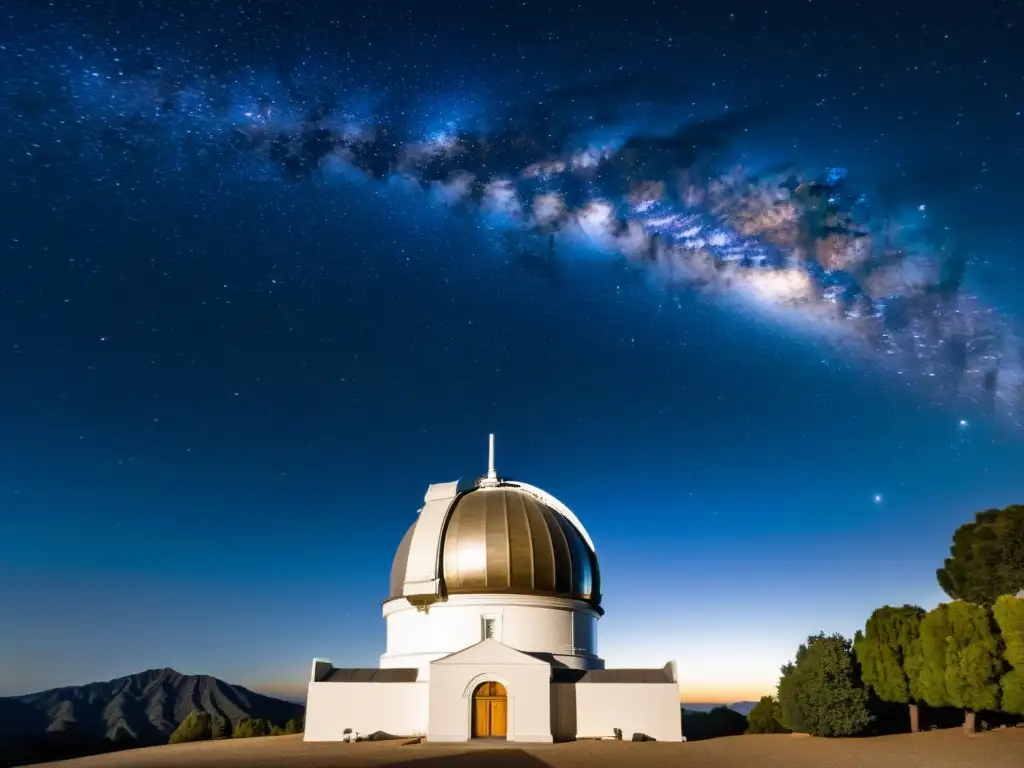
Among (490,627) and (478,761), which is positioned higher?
(490,627)

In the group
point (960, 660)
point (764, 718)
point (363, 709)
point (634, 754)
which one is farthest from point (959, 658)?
point (363, 709)

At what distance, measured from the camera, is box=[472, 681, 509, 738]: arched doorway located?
3631 centimetres

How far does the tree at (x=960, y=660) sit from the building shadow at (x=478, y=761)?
18.1 meters

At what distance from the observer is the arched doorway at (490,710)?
36.3 m

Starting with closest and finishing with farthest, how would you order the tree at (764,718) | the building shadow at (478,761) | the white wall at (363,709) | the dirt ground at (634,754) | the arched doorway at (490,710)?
1. the building shadow at (478,761)
2. the dirt ground at (634,754)
3. the arched doorway at (490,710)
4. the white wall at (363,709)
5. the tree at (764,718)

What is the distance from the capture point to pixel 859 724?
36.9m

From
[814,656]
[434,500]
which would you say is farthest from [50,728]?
[814,656]

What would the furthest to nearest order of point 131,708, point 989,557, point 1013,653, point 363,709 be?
point 131,708
point 989,557
point 363,709
point 1013,653

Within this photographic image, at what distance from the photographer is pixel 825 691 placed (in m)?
37.4

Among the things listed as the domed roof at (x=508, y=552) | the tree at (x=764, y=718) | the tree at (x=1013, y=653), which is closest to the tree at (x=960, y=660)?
the tree at (x=1013, y=653)

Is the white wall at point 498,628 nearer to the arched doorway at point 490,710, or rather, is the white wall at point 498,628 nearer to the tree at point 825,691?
the arched doorway at point 490,710

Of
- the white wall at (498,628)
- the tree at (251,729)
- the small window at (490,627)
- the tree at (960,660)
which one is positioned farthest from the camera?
the tree at (251,729)

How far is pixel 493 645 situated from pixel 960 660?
19577mm

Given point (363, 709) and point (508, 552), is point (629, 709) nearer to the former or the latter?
point (508, 552)
